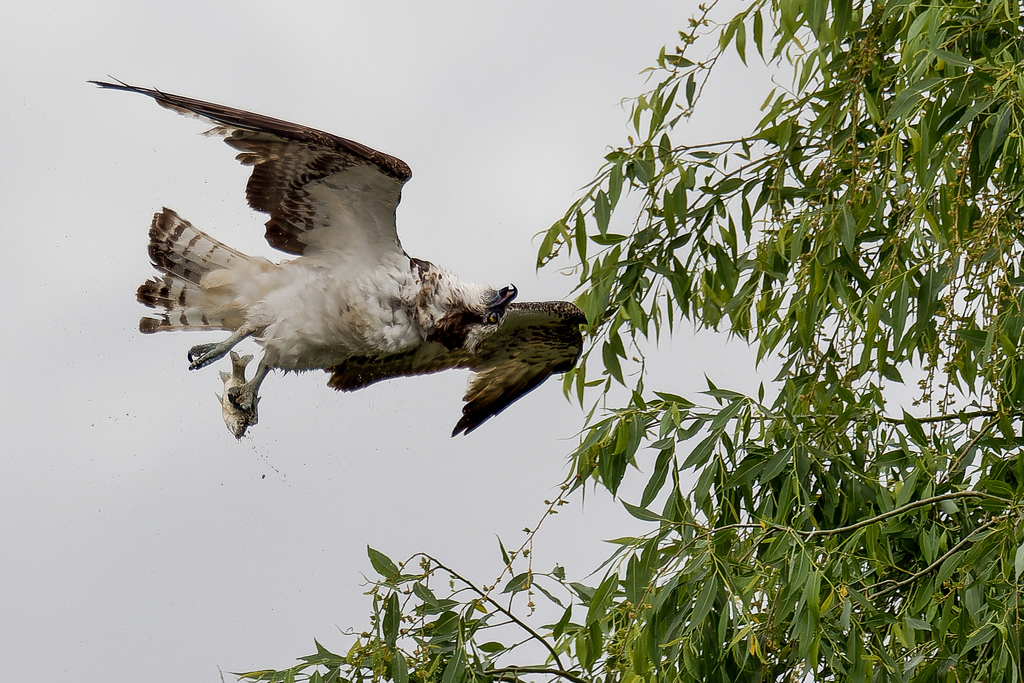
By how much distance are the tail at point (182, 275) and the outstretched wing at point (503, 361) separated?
26.0 inches

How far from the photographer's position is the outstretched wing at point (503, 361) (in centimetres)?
529

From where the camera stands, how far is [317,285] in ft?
16.2

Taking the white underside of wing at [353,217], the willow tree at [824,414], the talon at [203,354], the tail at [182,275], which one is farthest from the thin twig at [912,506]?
the tail at [182,275]

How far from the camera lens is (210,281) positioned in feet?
16.6

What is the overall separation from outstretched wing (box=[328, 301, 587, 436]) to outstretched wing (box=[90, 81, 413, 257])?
0.56 meters

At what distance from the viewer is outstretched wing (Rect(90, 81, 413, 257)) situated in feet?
15.0

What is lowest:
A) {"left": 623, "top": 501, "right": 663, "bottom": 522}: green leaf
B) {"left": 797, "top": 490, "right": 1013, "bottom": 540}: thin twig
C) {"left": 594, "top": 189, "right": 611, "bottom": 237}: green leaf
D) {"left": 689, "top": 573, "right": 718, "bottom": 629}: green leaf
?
{"left": 689, "top": 573, "right": 718, "bottom": 629}: green leaf

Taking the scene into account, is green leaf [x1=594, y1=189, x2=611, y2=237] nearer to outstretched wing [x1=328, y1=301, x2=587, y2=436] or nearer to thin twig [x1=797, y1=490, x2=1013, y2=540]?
outstretched wing [x1=328, y1=301, x2=587, y2=436]

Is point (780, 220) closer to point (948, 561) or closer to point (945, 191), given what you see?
point (945, 191)

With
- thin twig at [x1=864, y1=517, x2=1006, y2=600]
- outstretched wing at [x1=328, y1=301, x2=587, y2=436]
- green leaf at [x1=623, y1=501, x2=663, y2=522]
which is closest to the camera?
thin twig at [x1=864, y1=517, x2=1006, y2=600]

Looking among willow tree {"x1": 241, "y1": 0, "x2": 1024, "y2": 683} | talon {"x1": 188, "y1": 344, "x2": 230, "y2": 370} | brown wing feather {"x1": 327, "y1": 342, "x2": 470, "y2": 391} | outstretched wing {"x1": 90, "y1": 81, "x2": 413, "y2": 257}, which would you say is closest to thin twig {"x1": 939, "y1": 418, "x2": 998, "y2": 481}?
willow tree {"x1": 241, "y1": 0, "x2": 1024, "y2": 683}

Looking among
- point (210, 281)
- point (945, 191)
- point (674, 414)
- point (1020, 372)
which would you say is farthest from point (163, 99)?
point (1020, 372)

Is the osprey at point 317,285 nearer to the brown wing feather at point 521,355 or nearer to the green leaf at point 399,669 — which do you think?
the brown wing feather at point 521,355

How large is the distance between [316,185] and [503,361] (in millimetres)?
1671
